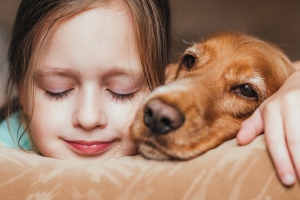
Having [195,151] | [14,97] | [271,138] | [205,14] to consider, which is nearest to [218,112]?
[195,151]

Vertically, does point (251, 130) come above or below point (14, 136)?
above

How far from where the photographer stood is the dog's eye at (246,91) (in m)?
1.51

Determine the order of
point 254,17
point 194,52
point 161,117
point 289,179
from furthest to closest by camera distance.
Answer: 1. point 254,17
2. point 194,52
3. point 161,117
4. point 289,179

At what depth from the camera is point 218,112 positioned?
144 cm

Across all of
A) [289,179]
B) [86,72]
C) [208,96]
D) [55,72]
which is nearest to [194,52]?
[208,96]

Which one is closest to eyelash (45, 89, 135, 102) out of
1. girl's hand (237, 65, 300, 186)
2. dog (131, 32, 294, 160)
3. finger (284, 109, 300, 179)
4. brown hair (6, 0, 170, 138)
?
brown hair (6, 0, 170, 138)

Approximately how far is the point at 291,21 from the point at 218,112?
2413 millimetres

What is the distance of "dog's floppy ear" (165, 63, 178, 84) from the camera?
1.82m

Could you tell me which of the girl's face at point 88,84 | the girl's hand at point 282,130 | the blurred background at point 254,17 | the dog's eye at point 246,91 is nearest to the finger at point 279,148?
the girl's hand at point 282,130

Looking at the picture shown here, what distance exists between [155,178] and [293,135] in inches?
14.1

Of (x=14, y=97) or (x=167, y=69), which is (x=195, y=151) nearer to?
(x=167, y=69)

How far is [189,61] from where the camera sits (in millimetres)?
1736

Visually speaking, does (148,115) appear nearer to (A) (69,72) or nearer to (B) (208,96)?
(B) (208,96)

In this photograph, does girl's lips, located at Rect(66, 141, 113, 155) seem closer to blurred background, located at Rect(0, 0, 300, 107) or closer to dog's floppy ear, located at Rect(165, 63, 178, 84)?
dog's floppy ear, located at Rect(165, 63, 178, 84)
